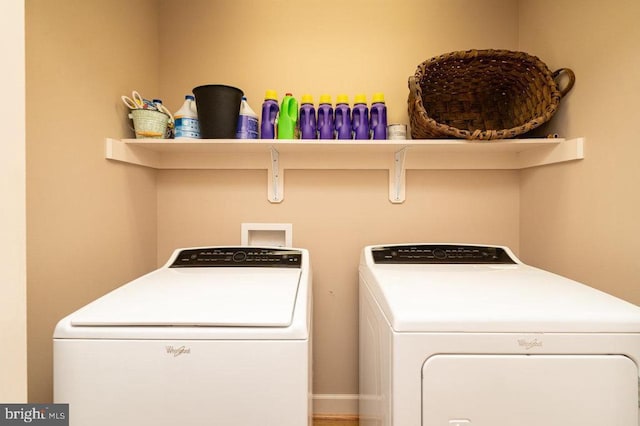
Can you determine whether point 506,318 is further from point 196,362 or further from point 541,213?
point 541,213

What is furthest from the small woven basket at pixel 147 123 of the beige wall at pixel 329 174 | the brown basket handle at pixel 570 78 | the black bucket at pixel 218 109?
the brown basket handle at pixel 570 78

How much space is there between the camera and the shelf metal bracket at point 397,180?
1.74 metres

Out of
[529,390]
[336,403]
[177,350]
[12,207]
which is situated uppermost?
[12,207]

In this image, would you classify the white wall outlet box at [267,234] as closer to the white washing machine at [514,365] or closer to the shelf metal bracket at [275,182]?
the shelf metal bracket at [275,182]

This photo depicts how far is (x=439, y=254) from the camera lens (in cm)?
150

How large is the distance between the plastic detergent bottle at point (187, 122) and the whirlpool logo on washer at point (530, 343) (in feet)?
4.81

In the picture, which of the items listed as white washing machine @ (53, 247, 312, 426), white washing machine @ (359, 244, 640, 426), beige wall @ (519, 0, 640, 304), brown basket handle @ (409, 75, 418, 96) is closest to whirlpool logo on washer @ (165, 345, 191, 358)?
white washing machine @ (53, 247, 312, 426)

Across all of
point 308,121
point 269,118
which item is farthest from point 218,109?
point 308,121

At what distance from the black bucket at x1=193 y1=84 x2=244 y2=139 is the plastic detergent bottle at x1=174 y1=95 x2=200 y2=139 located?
0.19 ft

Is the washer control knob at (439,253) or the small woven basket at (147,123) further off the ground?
the small woven basket at (147,123)

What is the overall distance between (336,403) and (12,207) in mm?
1783

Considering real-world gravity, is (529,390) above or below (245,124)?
below

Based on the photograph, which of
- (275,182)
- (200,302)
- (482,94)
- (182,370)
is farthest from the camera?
(275,182)

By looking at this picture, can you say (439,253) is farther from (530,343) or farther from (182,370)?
(182,370)
